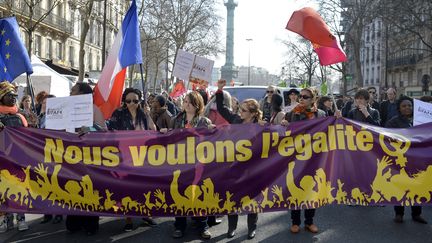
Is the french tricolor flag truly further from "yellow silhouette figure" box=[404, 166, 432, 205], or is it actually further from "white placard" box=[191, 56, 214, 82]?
"white placard" box=[191, 56, 214, 82]

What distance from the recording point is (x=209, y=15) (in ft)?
154

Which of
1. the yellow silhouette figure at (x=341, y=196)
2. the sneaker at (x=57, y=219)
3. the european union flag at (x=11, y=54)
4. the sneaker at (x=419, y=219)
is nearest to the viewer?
the yellow silhouette figure at (x=341, y=196)

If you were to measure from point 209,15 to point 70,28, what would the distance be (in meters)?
13.1

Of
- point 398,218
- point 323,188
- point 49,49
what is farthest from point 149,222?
point 49,49

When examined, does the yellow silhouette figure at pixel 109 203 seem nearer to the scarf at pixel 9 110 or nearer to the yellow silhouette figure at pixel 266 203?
the scarf at pixel 9 110

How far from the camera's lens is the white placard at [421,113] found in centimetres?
548

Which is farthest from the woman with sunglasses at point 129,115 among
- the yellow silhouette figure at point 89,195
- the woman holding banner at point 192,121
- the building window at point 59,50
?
the building window at point 59,50

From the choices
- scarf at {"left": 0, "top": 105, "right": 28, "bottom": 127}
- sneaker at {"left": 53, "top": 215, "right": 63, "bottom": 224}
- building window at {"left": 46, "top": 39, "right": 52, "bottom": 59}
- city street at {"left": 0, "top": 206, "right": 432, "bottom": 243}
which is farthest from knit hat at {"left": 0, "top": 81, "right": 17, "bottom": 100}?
building window at {"left": 46, "top": 39, "right": 52, "bottom": 59}

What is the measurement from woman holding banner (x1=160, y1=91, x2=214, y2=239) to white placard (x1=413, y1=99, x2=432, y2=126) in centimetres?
236

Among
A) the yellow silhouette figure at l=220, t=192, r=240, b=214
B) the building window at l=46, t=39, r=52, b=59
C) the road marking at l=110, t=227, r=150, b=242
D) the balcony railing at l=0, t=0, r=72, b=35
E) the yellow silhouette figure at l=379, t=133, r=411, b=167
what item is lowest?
the road marking at l=110, t=227, r=150, b=242

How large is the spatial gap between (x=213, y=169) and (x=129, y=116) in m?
1.44

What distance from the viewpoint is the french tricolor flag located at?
5867mm

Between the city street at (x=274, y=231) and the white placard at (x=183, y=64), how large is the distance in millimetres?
4126

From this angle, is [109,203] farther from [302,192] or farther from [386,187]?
[386,187]
